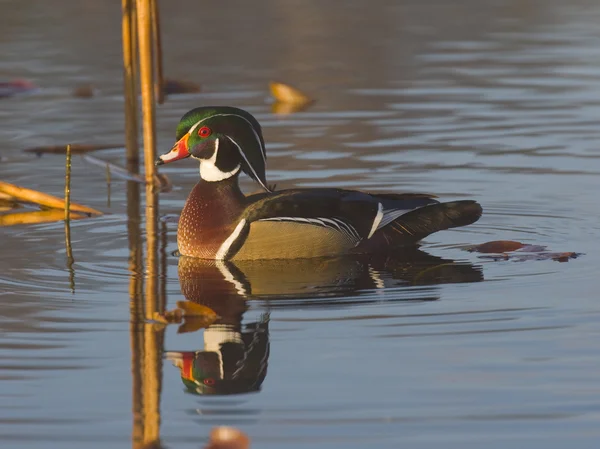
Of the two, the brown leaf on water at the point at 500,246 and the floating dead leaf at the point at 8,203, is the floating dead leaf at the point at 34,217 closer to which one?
the floating dead leaf at the point at 8,203

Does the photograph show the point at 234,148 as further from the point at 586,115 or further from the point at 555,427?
the point at 586,115

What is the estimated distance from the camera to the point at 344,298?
7000 millimetres

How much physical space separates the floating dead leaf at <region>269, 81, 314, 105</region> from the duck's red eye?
5.90 meters

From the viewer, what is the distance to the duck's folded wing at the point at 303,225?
804cm

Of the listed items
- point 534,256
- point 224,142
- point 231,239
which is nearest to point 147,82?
point 224,142

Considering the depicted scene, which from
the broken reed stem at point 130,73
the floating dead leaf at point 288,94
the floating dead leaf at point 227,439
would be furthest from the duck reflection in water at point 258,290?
the floating dead leaf at point 288,94

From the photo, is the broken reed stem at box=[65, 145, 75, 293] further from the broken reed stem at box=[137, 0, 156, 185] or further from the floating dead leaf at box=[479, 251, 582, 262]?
the floating dead leaf at box=[479, 251, 582, 262]

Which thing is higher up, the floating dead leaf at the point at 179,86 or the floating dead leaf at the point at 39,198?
the floating dead leaf at the point at 179,86

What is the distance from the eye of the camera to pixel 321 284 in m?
7.37

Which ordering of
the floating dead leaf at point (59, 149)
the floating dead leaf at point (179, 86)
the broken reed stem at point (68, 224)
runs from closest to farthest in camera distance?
1. the broken reed stem at point (68, 224)
2. the floating dead leaf at point (59, 149)
3. the floating dead leaf at point (179, 86)

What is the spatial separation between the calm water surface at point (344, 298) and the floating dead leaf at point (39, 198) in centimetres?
24

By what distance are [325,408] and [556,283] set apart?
2.39 meters

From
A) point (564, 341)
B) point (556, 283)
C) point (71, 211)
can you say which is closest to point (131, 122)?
point (71, 211)

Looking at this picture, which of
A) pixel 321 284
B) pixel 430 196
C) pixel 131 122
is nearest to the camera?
pixel 321 284
